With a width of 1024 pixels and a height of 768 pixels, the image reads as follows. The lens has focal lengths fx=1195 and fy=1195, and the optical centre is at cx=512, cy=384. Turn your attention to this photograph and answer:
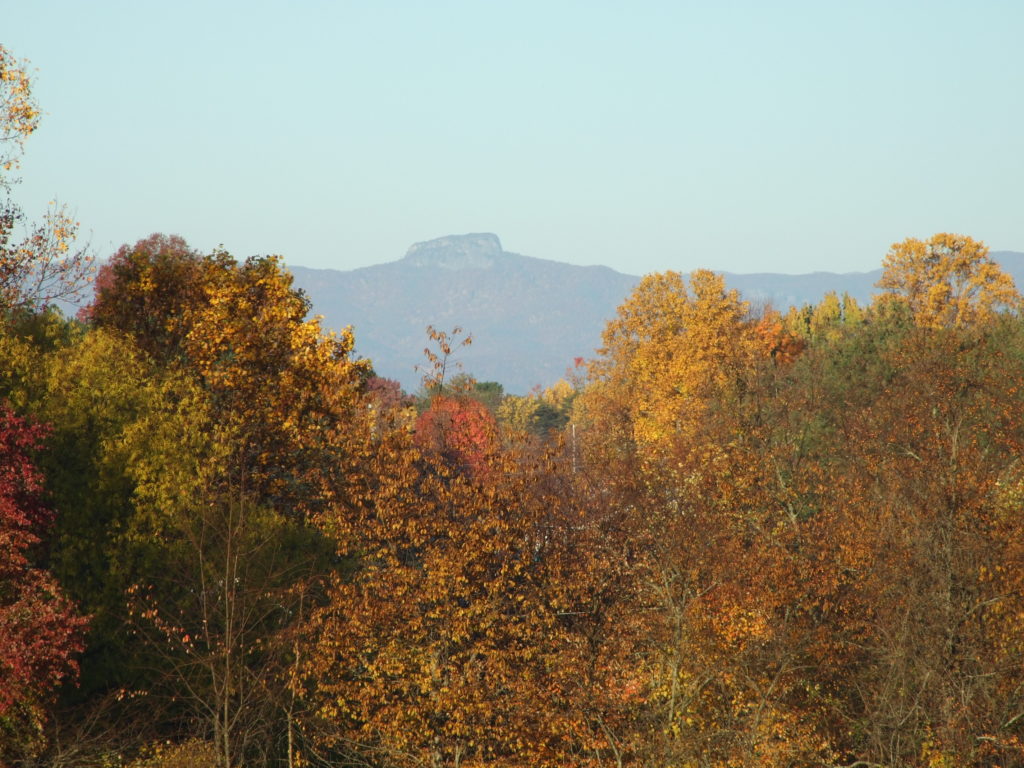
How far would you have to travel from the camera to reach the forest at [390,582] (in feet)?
85.3

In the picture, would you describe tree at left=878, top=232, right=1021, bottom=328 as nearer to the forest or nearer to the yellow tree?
the forest

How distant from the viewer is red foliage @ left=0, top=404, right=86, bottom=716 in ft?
75.3

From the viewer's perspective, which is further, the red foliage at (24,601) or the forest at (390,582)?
the forest at (390,582)

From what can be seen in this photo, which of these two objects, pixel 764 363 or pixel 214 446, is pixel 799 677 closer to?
pixel 214 446

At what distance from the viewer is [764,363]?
200 ft

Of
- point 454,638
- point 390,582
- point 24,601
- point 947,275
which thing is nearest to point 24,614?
point 24,601

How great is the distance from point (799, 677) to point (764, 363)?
105 ft

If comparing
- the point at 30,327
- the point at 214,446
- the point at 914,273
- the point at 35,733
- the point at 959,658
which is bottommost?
the point at 35,733

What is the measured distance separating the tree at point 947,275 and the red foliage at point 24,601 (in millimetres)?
84122

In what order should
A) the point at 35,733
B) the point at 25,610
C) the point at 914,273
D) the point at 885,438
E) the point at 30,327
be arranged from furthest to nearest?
the point at 914,273
the point at 885,438
the point at 30,327
the point at 35,733
the point at 25,610

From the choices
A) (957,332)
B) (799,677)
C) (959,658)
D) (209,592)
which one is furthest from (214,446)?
(957,332)

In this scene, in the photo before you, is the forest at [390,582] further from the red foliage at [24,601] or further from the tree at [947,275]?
the tree at [947,275]

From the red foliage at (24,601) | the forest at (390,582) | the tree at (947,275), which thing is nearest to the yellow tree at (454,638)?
the forest at (390,582)

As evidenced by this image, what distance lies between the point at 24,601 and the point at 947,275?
91.0 m
